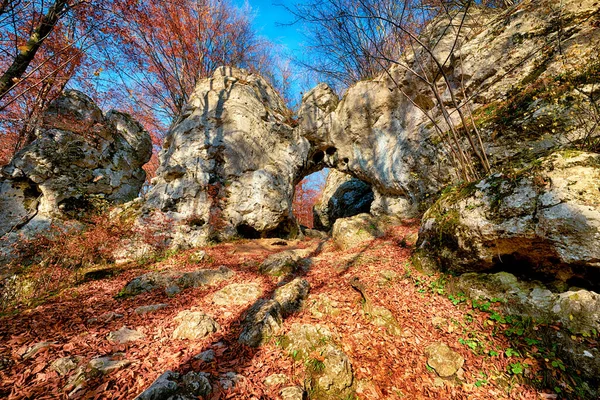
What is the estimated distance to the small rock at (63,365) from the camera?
7.29 feet

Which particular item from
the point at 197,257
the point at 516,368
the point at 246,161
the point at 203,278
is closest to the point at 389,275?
the point at 516,368

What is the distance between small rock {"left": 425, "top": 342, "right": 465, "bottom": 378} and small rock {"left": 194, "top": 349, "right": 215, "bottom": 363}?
107 inches

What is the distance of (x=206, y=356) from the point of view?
2.67 meters

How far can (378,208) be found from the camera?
1134 centimetres

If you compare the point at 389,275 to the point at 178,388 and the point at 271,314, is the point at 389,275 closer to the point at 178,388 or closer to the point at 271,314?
the point at 271,314

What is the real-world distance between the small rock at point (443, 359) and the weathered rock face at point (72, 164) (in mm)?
12018

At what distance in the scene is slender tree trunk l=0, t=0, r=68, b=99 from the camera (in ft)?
13.0

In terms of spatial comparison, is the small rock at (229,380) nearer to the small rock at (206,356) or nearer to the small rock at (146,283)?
the small rock at (206,356)

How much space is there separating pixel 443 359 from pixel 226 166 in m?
9.58

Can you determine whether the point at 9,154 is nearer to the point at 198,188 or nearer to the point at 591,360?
the point at 198,188

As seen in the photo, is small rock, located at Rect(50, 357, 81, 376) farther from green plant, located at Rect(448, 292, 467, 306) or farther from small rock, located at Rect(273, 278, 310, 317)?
green plant, located at Rect(448, 292, 467, 306)

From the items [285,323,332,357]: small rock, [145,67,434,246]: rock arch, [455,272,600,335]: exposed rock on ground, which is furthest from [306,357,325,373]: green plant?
[145,67,434,246]: rock arch

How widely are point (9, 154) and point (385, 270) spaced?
721 inches

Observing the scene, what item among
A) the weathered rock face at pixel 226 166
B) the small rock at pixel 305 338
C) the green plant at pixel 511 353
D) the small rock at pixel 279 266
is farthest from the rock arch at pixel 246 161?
the green plant at pixel 511 353
